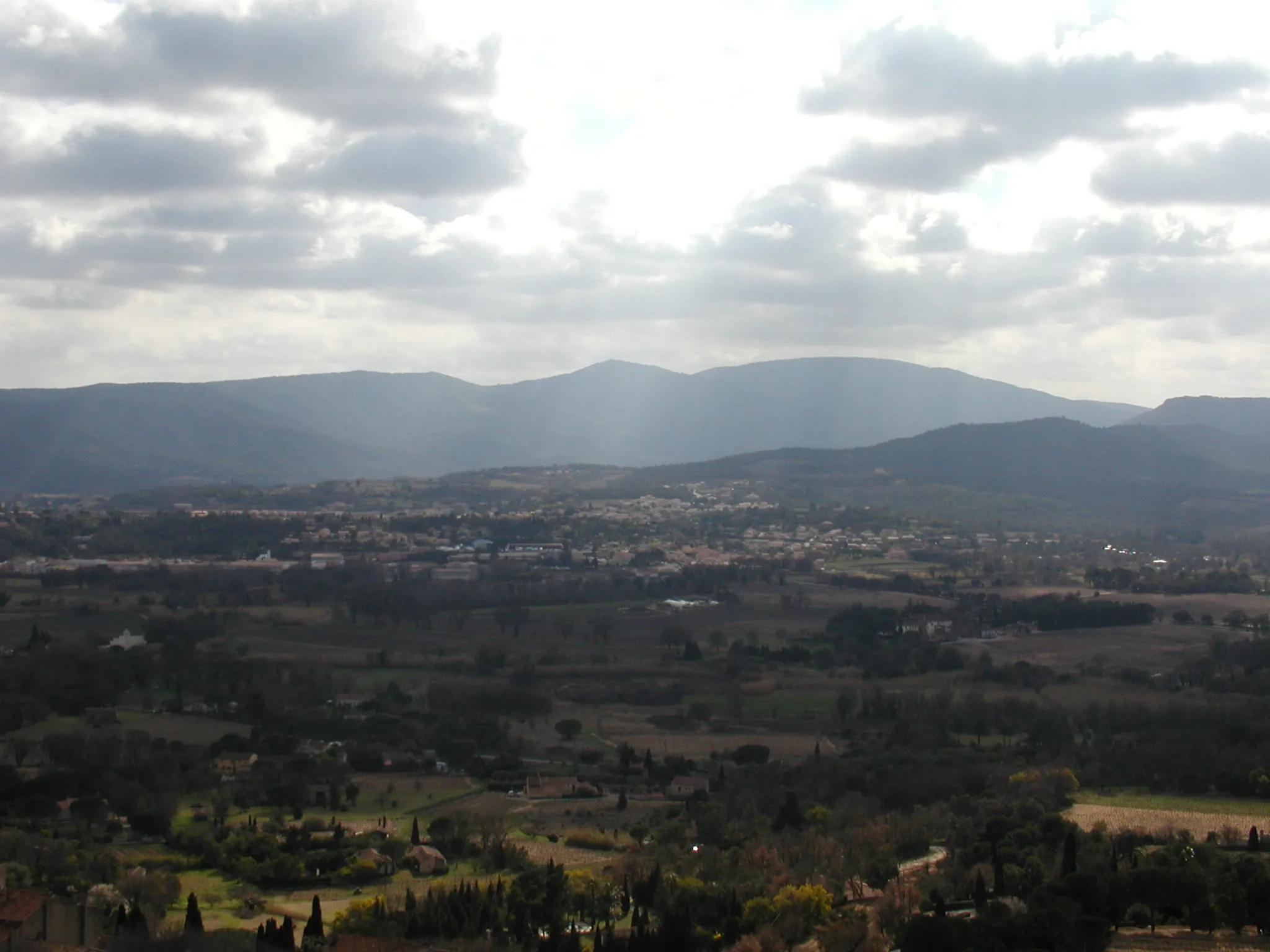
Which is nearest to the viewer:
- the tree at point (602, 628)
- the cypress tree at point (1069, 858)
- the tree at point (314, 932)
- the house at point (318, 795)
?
the tree at point (314, 932)

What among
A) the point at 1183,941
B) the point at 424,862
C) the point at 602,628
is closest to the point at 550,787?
the point at 424,862

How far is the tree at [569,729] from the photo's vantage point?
130 feet

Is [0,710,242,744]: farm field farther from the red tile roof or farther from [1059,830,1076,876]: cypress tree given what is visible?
[1059,830,1076,876]: cypress tree

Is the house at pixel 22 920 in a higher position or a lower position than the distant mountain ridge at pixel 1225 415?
lower

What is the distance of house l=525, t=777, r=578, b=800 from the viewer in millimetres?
32781

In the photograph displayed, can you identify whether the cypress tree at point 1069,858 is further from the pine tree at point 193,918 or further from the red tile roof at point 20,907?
the red tile roof at point 20,907

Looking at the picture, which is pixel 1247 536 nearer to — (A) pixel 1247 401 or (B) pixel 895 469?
(B) pixel 895 469

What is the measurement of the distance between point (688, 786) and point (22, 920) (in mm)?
16238

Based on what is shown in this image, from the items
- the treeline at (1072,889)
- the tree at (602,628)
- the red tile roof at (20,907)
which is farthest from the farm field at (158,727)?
the treeline at (1072,889)

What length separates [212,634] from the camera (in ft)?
173

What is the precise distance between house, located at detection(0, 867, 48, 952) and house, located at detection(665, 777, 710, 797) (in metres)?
14.8

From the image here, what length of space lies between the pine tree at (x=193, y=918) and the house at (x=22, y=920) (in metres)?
1.94

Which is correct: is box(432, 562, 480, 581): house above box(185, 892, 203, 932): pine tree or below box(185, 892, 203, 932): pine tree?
above

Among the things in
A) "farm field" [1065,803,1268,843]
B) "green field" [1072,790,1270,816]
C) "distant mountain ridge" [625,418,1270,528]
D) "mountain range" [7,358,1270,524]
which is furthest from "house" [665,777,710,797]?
"mountain range" [7,358,1270,524]
